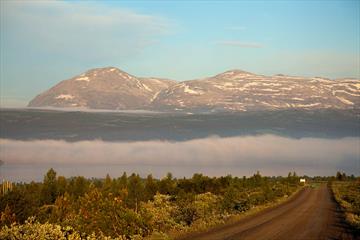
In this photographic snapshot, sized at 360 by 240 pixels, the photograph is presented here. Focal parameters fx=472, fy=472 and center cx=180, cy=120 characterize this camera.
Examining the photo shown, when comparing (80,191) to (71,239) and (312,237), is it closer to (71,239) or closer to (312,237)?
(312,237)

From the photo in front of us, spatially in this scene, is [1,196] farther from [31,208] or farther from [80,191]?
[80,191]

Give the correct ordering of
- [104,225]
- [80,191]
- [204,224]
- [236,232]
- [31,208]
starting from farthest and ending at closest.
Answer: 1. [80,191]
2. [31,208]
3. [204,224]
4. [236,232]
5. [104,225]

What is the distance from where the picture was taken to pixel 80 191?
4279 inches

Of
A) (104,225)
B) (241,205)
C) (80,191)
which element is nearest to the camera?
(104,225)

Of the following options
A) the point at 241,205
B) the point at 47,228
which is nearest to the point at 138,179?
the point at 241,205

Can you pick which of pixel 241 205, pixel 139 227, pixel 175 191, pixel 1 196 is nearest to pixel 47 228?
pixel 139 227

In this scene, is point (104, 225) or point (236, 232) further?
point (236, 232)

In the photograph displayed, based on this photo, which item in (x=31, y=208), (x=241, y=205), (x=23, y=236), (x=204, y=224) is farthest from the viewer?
(x=241, y=205)

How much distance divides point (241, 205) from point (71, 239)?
3754 cm

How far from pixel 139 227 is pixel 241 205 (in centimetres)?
2601

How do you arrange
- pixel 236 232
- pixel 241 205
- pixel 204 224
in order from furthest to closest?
1. pixel 241 205
2. pixel 204 224
3. pixel 236 232

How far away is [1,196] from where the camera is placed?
37.9 m

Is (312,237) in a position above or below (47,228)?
below

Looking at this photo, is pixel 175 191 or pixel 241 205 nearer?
pixel 241 205
